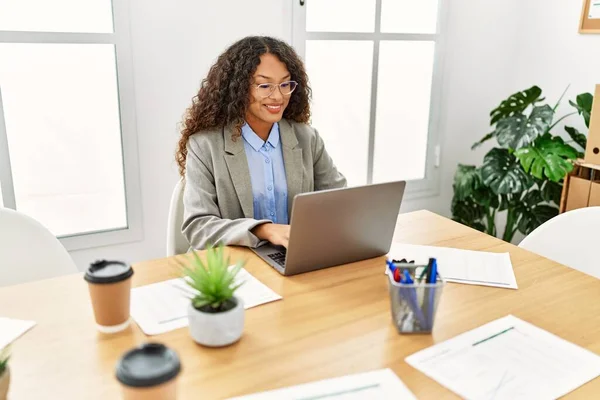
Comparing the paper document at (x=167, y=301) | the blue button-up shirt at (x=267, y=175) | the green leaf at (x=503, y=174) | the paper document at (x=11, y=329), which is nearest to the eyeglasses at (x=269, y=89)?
the blue button-up shirt at (x=267, y=175)

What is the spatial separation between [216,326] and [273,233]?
0.50 meters

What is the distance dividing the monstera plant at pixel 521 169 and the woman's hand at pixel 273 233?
173 centimetres

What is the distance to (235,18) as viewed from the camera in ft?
8.31

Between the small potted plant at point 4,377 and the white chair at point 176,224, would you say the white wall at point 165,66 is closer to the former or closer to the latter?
the white chair at point 176,224

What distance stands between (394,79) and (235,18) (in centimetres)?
109

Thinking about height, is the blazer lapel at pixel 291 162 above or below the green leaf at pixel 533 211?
above

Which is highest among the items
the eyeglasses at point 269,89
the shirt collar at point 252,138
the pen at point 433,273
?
the eyeglasses at point 269,89

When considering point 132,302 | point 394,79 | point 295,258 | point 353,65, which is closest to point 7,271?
point 132,302

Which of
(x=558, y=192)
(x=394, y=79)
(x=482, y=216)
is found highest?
(x=394, y=79)

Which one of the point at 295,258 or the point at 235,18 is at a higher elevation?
the point at 235,18

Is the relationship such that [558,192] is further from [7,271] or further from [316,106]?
[7,271]

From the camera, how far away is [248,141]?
1774 millimetres

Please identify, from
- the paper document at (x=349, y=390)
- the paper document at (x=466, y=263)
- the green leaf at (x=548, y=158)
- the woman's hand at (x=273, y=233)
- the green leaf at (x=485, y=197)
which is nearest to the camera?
the paper document at (x=349, y=390)

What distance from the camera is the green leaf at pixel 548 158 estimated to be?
265cm
